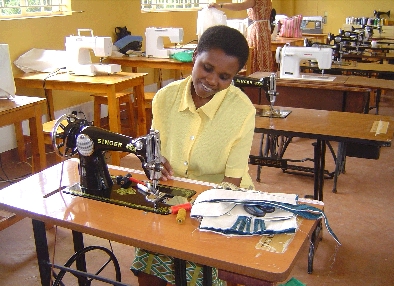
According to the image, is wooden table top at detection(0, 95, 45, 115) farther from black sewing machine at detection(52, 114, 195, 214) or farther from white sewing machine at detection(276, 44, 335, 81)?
white sewing machine at detection(276, 44, 335, 81)

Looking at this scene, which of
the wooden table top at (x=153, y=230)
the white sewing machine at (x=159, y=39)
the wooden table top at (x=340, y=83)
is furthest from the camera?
the white sewing machine at (x=159, y=39)

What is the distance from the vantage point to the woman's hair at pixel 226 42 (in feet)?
4.92

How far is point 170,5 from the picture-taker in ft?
20.4

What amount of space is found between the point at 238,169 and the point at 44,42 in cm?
323

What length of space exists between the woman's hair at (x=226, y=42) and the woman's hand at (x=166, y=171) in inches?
15.6

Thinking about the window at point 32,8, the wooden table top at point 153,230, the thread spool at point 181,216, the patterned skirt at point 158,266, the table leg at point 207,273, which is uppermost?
the window at point 32,8

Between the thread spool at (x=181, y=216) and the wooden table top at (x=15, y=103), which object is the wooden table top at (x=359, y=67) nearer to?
the wooden table top at (x=15, y=103)

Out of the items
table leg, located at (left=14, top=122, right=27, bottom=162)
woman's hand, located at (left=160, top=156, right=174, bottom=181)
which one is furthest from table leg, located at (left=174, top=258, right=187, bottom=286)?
table leg, located at (left=14, top=122, right=27, bottom=162)

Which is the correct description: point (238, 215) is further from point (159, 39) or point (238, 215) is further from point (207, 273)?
point (159, 39)

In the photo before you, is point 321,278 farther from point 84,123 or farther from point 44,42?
point 44,42

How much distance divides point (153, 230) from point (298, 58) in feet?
7.90

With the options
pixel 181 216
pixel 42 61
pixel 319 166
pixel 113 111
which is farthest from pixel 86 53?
pixel 181 216

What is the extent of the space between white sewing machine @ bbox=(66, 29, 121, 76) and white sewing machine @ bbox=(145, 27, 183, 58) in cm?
94

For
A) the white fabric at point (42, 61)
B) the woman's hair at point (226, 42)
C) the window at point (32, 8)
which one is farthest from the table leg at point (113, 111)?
the woman's hair at point (226, 42)
